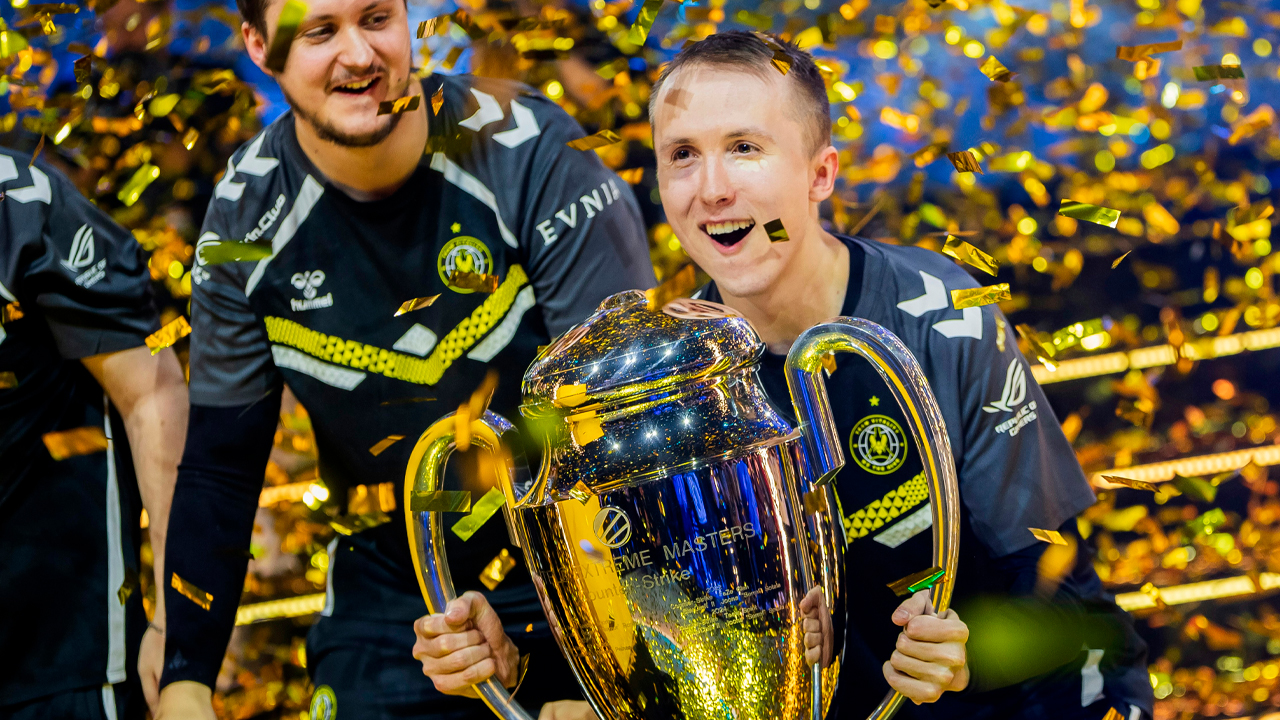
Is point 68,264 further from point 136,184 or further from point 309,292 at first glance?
point 309,292

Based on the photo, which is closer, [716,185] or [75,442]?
[716,185]

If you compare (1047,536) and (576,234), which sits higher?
(576,234)

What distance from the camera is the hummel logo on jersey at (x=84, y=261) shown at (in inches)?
43.1

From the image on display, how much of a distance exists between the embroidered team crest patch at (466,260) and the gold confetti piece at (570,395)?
1.25 ft

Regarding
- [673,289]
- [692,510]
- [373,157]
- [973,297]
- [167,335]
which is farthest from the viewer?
[167,335]

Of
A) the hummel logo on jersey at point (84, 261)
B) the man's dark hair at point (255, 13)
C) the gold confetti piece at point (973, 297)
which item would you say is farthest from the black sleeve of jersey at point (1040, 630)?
the hummel logo on jersey at point (84, 261)

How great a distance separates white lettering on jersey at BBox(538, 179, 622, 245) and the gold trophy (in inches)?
12.5

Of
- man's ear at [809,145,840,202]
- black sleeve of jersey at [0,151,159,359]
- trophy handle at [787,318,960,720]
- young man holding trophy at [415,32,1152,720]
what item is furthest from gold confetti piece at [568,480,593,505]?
black sleeve of jersey at [0,151,159,359]

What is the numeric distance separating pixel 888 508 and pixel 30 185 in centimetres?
102

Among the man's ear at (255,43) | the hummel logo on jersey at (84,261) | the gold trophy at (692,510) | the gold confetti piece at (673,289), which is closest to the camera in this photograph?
the gold trophy at (692,510)

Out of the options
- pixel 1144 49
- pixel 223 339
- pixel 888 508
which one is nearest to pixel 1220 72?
pixel 1144 49

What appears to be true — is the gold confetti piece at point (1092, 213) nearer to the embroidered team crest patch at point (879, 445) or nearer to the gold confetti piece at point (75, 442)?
the embroidered team crest patch at point (879, 445)

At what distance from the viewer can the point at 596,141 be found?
1.01m

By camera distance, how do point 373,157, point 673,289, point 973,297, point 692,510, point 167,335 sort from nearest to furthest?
point 692,510 < point 673,289 < point 973,297 < point 373,157 < point 167,335
